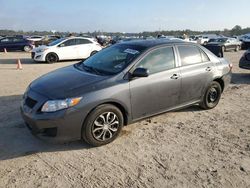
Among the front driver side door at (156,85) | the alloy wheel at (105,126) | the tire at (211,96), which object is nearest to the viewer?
the alloy wheel at (105,126)

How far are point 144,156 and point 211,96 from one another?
2917mm

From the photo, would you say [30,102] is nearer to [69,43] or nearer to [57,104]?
[57,104]

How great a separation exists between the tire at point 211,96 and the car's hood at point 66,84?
2.75 m

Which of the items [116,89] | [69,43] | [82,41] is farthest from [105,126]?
[82,41]

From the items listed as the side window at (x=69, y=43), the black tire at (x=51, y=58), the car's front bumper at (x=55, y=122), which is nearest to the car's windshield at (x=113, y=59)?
the car's front bumper at (x=55, y=122)

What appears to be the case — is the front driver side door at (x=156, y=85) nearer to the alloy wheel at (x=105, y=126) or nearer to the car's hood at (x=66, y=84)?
the alloy wheel at (x=105, y=126)

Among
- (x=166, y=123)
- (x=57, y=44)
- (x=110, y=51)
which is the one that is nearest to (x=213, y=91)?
(x=166, y=123)

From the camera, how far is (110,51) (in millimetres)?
5641

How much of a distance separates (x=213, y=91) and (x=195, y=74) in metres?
0.94

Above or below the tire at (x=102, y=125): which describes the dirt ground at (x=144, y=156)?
below

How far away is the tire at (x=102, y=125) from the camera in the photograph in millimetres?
4301

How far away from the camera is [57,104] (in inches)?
161

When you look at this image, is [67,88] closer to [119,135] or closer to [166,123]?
[119,135]

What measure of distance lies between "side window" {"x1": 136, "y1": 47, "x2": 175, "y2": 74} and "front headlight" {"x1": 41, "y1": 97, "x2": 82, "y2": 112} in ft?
4.62
